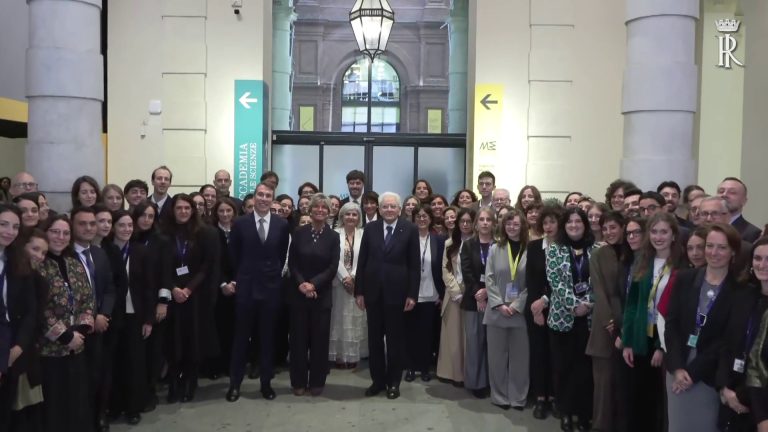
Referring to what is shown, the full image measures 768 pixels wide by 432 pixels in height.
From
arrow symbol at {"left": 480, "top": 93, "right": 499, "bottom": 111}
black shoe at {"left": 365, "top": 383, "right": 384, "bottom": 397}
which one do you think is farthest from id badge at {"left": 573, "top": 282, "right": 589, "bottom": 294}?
arrow symbol at {"left": 480, "top": 93, "right": 499, "bottom": 111}

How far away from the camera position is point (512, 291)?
6.21 m

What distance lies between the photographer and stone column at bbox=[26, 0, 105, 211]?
25.8ft

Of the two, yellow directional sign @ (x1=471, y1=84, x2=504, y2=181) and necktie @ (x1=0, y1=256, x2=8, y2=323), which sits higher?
yellow directional sign @ (x1=471, y1=84, x2=504, y2=181)

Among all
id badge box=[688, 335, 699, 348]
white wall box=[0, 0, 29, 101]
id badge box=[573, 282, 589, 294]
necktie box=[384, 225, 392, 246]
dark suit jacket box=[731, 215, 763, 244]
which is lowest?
id badge box=[688, 335, 699, 348]

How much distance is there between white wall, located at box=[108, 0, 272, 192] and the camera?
32.5ft

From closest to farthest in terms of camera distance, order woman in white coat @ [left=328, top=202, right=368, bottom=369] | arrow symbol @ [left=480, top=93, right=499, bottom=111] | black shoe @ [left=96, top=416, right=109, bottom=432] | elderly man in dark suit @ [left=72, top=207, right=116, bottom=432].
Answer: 1. elderly man in dark suit @ [left=72, top=207, right=116, bottom=432]
2. black shoe @ [left=96, top=416, right=109, bottom=432]
3. woman in white coat @ [left=328, top=202, right=368, bottom=369]
4. arrow symbol @ [left=480, top=93, right=499, bottom=111]

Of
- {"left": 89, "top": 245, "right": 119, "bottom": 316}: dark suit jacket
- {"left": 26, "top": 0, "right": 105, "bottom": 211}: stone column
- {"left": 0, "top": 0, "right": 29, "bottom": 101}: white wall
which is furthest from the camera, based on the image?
{"left": 0, "top": 0, "right": 29, "bottom": 101}: white wall

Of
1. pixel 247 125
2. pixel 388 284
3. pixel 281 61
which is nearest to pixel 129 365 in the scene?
pixel 388 284

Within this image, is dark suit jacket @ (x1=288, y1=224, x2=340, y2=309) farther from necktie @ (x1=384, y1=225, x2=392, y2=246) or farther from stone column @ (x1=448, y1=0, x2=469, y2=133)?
stone column @ (x1=448, y1=0, x2=469, y2=133)

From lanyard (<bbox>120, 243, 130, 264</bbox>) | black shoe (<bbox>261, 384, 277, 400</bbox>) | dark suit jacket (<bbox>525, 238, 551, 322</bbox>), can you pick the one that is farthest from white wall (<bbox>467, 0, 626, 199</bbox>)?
lanyard (<bbox>120, 243, 130, 264</bbox>)

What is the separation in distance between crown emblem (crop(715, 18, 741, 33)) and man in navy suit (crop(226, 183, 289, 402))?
268 inches

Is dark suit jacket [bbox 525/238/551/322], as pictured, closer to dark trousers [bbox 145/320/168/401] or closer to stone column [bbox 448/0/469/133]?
dark trousers [bbox 145/320/168/401]

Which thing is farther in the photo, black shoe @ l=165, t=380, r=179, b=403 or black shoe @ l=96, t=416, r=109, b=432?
black shoe @ l=165, t=380, r=179, b=403

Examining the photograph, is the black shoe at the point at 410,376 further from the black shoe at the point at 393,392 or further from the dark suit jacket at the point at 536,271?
the dark suit jacket at the point at 536,271
